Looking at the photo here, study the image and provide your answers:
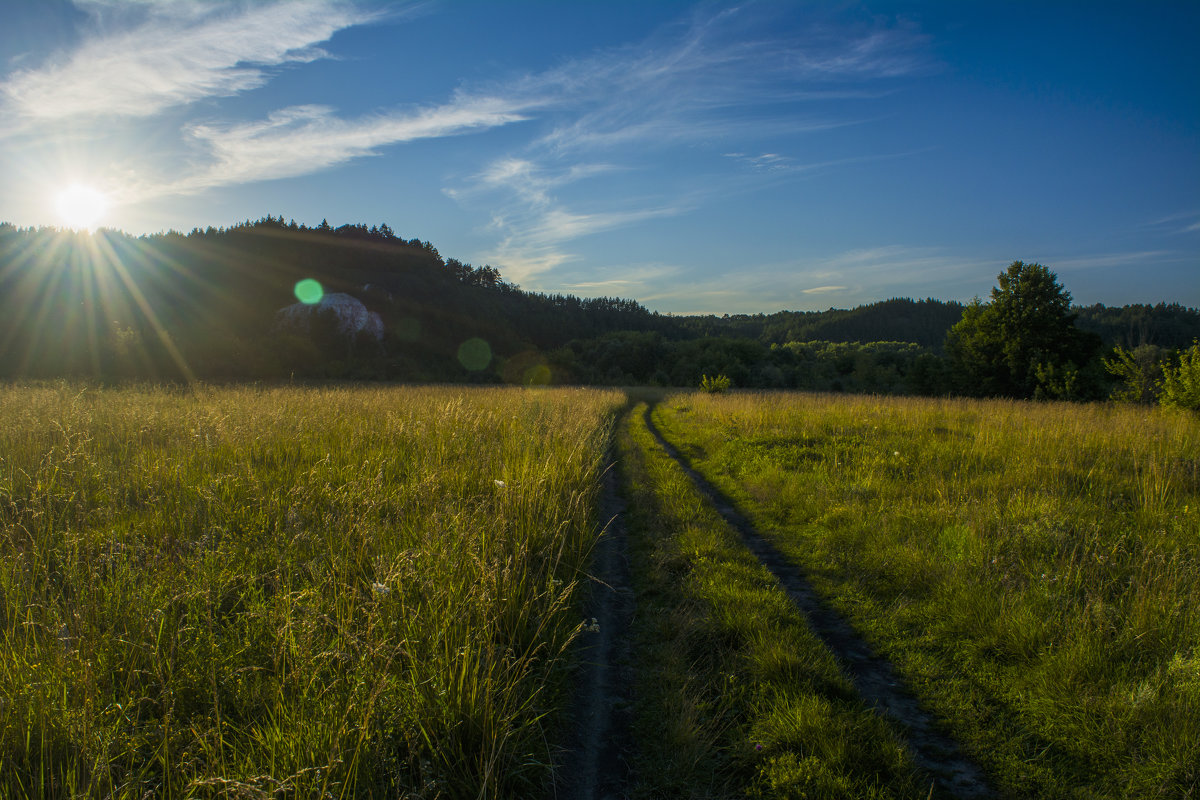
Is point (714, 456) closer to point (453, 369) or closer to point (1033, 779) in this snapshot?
point (1033, 779)

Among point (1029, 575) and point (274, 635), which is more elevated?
point (274, 635)

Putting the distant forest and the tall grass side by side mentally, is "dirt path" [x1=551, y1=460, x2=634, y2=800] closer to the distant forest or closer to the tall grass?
the tall grass

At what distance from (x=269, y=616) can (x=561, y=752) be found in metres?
1.76

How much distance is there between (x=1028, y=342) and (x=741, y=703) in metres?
33.7

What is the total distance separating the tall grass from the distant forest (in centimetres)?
2293

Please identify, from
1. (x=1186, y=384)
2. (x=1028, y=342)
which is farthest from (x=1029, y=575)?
(x=1028, y=342)

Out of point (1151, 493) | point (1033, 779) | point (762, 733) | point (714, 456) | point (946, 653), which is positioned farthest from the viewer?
point (714, 456)

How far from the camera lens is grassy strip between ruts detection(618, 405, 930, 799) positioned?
2.52m

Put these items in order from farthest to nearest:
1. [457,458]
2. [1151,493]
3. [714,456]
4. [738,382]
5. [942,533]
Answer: [738,382] → [714,456] → [457,458] → [1151,493] → [942,533]

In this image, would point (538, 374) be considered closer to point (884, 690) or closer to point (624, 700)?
point (624, 700)

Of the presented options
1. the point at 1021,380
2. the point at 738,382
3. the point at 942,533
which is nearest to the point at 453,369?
the point at 738,382

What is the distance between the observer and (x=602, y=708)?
3.11 m

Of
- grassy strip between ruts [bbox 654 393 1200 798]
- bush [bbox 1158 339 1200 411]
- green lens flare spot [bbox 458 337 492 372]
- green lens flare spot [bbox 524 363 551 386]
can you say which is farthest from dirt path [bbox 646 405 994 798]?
green lens flare spot [bbox 458 337 492 372]

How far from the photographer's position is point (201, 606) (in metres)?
3.11
